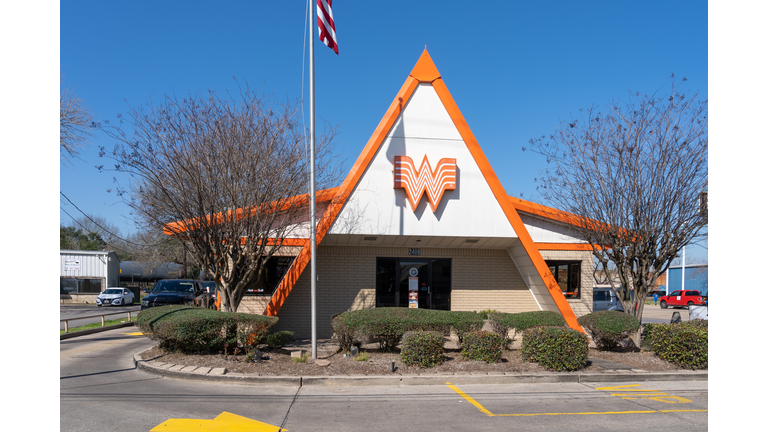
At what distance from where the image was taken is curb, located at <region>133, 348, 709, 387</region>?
8695mm

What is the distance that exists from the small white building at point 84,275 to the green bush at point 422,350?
38.4 meters

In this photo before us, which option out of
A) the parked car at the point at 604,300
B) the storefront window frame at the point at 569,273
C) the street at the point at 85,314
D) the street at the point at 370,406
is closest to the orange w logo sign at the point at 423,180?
the storefront window frame at the point at 569,273

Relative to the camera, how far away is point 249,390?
824cm

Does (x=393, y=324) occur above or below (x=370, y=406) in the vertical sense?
above

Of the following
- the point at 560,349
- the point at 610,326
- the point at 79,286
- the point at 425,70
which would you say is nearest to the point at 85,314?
the point at 79,286

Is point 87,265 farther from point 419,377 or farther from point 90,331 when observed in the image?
point 419,377

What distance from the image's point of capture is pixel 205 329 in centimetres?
979

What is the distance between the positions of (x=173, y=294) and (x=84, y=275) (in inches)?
876

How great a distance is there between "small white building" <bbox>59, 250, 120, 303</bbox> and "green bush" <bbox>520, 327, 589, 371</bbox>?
131 ft

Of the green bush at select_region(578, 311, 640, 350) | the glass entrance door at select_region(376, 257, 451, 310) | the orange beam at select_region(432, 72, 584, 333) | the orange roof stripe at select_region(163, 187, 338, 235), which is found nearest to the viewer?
the orange roof stripe at select_region(163, 187, 338, 235)

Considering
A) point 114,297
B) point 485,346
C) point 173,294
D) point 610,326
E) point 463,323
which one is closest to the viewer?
point 485,346

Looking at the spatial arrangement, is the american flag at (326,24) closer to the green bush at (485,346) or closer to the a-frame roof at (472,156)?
the a-frame roof at (472,156)

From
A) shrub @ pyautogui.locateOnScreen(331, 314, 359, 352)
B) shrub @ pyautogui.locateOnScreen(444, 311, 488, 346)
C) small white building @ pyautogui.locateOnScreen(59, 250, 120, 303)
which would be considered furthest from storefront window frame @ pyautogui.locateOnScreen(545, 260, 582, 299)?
small white building @ pyautogui.locateOnScreen(59, 250, 120, 303)

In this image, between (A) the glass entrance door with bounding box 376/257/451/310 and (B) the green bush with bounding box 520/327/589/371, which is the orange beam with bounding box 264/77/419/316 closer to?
(A) the glass entrance door with bounding box 376/257/451/310
